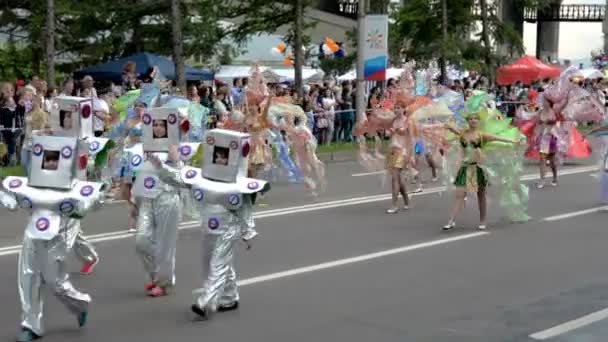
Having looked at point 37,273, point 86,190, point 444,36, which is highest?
point 444,36

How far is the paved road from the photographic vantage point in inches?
335

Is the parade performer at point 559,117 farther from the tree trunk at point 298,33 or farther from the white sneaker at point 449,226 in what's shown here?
the tree trunk at point 298,33

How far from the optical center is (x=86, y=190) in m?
8.12

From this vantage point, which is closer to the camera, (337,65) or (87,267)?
(87,267)

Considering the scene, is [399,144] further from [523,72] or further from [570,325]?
[523,72]

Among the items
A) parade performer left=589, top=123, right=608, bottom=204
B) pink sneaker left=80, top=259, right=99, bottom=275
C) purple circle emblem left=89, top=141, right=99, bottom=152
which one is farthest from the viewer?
parade performer left=589, top=123, right=608, bottom=204

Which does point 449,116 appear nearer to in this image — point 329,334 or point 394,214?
point 394,214

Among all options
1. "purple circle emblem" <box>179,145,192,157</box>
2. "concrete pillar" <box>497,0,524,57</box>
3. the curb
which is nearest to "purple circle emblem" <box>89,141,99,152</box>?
"purple circle emblem" <box>179,145,192,157</box>

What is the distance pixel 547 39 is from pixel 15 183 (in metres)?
55.5

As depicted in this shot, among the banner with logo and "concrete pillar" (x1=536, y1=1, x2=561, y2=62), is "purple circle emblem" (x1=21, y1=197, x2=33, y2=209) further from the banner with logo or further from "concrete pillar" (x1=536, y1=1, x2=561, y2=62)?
"concrete pillar" (x1=536, y1=1, x2=561, y2=62)

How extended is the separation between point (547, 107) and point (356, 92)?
7418 mm

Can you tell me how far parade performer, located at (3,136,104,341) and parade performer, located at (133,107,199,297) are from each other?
124 cm

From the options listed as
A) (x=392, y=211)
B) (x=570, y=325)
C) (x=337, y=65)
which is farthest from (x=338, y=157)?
(x=570, y=325)

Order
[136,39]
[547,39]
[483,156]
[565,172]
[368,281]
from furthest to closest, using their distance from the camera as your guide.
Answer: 1. [547,39]
2. [136,39]
3. [565,172]
4. [483,156]
5. [368,281]
